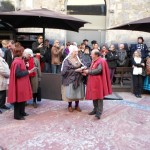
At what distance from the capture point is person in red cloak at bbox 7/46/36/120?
7.17m

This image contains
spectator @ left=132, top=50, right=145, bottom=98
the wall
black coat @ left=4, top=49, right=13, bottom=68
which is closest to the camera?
black coat @ left=4, top=49, right=13, bottom=68

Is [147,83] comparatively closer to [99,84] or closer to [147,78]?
[147,78]

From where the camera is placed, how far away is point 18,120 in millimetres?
7414

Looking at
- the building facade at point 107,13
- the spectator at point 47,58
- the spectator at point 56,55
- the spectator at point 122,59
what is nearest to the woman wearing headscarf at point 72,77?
the spectator at point 47,58

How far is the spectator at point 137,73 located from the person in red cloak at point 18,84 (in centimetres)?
437

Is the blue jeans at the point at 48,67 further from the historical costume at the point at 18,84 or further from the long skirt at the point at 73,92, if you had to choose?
the historical costume at the point at 18,84

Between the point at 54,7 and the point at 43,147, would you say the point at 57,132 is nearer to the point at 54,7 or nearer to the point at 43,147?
the point at 43,147

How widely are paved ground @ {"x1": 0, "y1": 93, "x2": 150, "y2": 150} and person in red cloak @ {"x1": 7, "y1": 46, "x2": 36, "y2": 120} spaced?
1.66ft

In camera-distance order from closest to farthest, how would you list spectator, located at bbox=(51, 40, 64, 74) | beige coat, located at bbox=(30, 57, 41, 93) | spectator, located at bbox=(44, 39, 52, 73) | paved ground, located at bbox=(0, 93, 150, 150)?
paved ground, located at bbox=(0, 93, 150, 150) < beige coat, located at bbox=(30, 57, 41, 93) < spectator, located at bbox=(44, 39, 52, 73) < spectator, located at bbox=(51, 40, 64, 74)

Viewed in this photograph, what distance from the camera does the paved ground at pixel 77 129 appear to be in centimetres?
A: 590

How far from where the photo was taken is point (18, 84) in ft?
23.8

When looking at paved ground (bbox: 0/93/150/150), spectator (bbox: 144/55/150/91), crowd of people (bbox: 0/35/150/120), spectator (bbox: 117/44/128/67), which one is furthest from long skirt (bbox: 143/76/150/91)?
crowd of people (bbox: 0/35/150/120)

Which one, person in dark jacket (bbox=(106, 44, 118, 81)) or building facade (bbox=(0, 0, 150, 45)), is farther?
building facade (bbox=(0, 0, 150, 45))

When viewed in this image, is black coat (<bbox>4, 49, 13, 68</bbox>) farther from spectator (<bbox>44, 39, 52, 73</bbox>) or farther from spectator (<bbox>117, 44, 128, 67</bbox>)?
spectator (<bbox>117, 44, 128, 67</bbox>)
